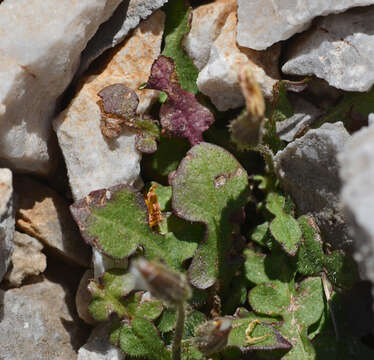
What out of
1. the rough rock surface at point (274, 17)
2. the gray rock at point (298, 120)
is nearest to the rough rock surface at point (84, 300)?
the gray rock at point (298, 120)

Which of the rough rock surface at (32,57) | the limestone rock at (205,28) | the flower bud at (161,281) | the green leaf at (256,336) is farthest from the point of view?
the limestone rock at (205,28)

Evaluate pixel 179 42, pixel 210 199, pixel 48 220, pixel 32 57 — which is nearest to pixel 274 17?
pixel 179 42

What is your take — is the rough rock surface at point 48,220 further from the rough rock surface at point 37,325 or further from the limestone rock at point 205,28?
the limestone rock at point 205,28

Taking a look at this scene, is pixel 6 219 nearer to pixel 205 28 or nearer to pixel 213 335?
pixel 213 335

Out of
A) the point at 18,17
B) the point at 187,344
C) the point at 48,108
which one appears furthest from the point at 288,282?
the point at 18,17

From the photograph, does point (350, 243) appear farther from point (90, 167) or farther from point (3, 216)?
point (3, 216)

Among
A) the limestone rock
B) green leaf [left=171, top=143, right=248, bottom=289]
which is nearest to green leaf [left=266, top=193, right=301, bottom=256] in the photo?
green leaf [left=171, top=143, right=248, bottom=289]
